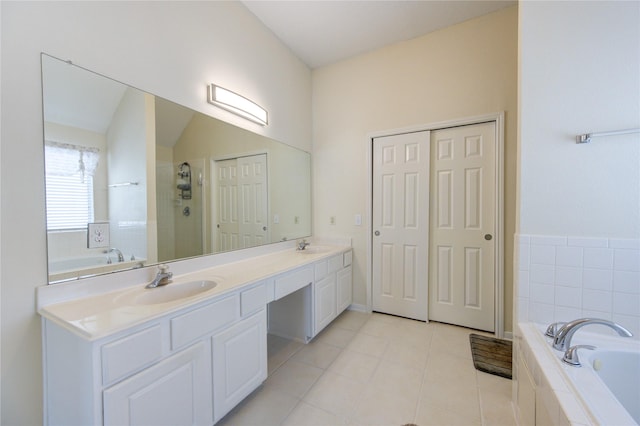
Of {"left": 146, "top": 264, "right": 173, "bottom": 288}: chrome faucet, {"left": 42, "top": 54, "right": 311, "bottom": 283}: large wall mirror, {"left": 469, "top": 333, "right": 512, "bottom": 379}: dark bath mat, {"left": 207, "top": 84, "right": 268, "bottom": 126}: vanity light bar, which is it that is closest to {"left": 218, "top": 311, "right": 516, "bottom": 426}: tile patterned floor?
{"left": 469, "top": 333, "right": 512, "bottom": 379}: dark bath mat

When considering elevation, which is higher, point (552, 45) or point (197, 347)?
point (552, 45)

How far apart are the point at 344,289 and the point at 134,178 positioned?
215 cm

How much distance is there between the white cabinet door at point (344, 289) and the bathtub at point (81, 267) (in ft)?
6.14

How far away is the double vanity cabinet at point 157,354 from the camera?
90 cm

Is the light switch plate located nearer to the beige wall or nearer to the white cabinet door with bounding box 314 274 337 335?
the white cabinet door with bounding box 314 274 337 335

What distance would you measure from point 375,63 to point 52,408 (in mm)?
3540

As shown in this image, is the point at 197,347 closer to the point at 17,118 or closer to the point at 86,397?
the point at 86,397

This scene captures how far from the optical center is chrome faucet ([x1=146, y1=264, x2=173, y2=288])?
1.39 metres

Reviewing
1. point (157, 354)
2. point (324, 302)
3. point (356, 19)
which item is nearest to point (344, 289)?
point (324, 302)

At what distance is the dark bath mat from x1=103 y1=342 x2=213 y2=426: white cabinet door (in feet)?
6.26

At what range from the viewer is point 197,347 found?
3.93ft

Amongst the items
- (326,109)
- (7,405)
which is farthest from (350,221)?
(7,405)

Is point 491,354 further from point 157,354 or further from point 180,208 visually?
point 180,208

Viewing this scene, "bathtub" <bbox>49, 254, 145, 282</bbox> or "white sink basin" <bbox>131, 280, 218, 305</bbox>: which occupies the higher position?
"bathtub" <bbox>49, 254, 145, 282</bbox>
